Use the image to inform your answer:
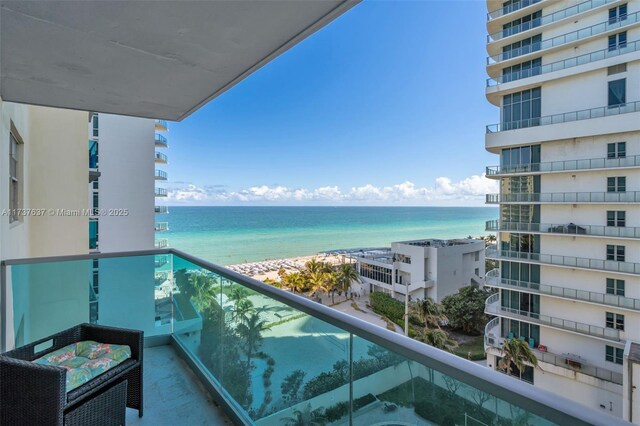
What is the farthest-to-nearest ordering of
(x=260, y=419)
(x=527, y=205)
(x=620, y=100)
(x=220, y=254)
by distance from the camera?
1. (x=220, y=254)
2. (x=527, y=205)
3. (x=620, y=100)
4. (x=260, y=419)

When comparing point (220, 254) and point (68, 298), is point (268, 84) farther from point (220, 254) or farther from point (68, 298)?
point (68, 298)

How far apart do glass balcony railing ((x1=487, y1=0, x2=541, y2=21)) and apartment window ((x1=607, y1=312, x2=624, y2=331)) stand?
14384mm

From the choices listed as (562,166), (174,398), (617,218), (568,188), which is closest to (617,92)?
(562,166)

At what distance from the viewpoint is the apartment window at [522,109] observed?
14.8 m

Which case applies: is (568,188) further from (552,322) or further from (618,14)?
(618,14)

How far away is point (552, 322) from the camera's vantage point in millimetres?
14156

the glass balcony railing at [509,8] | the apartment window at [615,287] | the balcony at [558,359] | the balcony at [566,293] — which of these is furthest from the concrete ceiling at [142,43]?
the glass balcony railing at [509,8]

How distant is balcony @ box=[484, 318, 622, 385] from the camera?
1285cm

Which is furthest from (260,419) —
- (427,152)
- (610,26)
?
(427,152)

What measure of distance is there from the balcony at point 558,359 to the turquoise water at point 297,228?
24.6m

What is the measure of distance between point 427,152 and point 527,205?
33.7 m

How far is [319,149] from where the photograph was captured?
46594 millimetres

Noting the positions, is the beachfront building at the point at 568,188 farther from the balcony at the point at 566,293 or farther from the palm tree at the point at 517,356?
the palm tree at the point at 517,356

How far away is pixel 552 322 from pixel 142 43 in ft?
59.2
